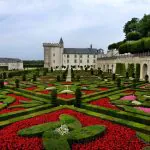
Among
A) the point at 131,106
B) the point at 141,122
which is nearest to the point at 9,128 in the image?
the point at 141,122

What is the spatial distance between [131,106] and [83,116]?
5013 millimetres

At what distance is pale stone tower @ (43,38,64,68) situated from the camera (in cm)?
10100

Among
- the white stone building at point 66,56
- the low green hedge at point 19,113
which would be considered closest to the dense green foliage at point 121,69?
the low green hedge at point 19,113

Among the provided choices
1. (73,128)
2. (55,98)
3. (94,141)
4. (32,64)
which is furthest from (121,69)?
(32,64)

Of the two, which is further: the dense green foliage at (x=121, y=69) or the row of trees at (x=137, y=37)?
the dense green foliage at (x=121, y=69)

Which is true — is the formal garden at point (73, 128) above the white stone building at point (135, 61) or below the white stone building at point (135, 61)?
below

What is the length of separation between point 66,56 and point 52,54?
798 cm

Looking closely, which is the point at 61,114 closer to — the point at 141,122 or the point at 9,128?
the point at 9,128

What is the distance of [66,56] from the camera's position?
348 ft

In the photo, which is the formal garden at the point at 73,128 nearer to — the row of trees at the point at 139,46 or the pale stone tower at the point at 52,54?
the row of trees at the point at 139,46

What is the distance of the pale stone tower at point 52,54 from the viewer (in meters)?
101

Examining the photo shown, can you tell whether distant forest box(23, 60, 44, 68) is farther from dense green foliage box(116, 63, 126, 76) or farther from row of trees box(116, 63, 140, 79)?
row of trees box(116, 63, 140, 79)

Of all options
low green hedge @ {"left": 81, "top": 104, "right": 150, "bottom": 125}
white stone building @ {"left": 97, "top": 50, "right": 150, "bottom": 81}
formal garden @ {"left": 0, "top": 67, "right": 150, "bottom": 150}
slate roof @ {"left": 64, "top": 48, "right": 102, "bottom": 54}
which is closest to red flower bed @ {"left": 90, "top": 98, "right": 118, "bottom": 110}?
formal garden @ {"left": 0, "top": 67, "right": 150, "bottom": 150}

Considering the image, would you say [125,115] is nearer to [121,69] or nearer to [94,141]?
[94,141]
